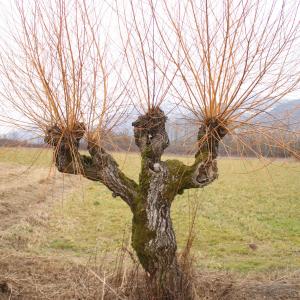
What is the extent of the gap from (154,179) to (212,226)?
26.2 ft

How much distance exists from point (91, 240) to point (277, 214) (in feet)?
24.8

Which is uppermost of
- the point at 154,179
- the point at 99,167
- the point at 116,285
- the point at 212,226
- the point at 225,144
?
the point at 225,144

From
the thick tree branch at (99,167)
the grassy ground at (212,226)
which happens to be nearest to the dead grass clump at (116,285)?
the grassy ground at (212,226)

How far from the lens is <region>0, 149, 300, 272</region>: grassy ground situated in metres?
7.43

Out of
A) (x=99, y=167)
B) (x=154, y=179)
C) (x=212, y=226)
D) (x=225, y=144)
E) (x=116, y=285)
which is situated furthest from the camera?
(x=212, y=226)

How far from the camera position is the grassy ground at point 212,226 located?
7.43m

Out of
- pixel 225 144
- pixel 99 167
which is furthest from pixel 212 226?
pixel 225 144

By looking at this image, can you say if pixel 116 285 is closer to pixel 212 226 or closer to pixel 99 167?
pixel 99 167

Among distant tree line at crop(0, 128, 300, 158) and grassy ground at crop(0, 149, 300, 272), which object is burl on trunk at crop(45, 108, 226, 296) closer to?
distant tree line at crop(0, 128, 300, 158)

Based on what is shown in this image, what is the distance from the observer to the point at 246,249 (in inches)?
362

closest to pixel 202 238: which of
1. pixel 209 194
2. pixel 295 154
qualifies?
pixel 295 154

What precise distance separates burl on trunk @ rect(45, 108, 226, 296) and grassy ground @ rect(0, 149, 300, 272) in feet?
0.80

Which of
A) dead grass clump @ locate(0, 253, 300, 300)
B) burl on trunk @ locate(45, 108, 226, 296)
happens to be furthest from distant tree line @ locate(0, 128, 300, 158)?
dead grass clump @ locate(0, 253, 300, 300)

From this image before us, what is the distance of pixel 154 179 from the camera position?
427 cm
